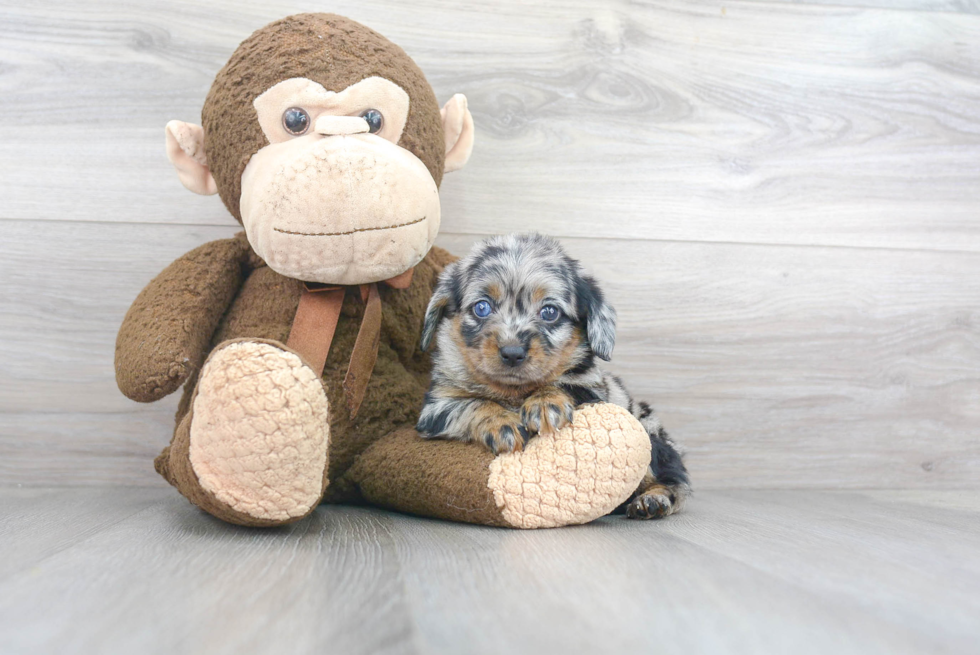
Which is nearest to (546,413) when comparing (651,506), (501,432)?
(501,432)

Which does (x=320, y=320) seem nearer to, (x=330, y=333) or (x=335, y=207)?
(x=330, y=333)

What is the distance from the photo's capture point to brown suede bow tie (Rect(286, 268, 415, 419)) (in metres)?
1.57

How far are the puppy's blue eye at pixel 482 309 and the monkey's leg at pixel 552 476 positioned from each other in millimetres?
304

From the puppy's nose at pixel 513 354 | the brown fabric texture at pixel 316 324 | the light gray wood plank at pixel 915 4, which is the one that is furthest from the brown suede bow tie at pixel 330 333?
the light gray wood plank at pixel 915 4

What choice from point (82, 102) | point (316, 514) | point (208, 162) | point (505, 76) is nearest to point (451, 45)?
point (505, 76)

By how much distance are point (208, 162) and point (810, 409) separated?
6.10 feet

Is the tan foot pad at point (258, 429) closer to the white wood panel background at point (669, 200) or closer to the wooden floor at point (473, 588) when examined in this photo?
the wooden floor at point (473, 588)

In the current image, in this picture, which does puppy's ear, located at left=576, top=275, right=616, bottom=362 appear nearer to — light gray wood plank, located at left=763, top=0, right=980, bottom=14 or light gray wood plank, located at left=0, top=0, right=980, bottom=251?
light gray wood plank, located at left=0, top=0, right=980, bottom=251

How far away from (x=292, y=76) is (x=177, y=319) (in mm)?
560

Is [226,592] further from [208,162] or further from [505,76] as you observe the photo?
[505,76]

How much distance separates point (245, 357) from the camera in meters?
1.18

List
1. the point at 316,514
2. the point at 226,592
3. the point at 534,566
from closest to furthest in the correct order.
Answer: the point at 226,592, the point at 534,566, the point at 316,514

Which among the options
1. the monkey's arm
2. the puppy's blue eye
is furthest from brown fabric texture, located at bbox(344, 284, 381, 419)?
the monkey's arm

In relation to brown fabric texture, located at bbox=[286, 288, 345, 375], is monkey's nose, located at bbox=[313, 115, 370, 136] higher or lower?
higher
